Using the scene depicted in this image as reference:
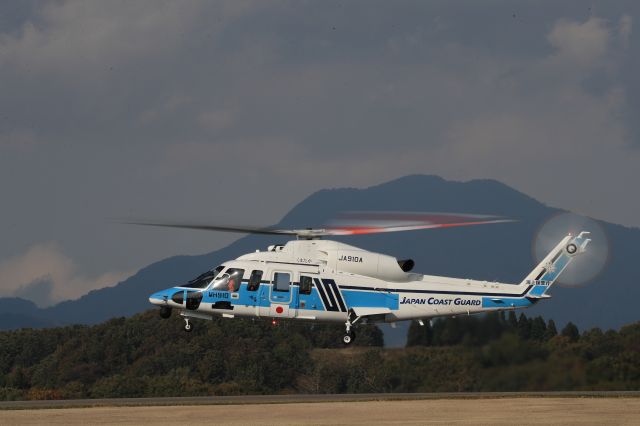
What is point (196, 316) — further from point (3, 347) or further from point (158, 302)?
point (3, 347)

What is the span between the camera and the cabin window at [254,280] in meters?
38.8

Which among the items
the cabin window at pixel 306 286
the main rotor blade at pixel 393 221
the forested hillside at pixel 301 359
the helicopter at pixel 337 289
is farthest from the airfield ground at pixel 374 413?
the main rotor blade at pixel 393 221

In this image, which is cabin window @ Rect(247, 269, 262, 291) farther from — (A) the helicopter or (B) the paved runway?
(B) the paved runway

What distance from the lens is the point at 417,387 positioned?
4447 cm

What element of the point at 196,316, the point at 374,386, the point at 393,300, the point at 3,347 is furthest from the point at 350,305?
the point at 3,347

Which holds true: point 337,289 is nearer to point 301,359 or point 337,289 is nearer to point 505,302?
point 505,302

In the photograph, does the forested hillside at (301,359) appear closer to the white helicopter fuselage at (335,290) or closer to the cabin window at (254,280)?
the white helicopter fuselage at (335,290)

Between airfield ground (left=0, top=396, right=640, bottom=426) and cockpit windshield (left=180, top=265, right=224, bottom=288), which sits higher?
cockpit windshield (left=180, top=265, right=224, bottom=288)

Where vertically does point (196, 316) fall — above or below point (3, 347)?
below

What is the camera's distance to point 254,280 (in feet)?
128

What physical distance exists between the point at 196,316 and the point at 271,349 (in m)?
34.4

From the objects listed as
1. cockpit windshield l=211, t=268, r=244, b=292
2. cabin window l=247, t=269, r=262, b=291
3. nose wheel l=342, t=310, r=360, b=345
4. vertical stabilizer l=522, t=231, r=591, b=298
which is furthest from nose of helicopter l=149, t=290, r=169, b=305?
vertical stabilizer l=522, t=231, r=591, b=298

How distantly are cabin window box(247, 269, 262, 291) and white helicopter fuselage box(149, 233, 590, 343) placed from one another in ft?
0.11

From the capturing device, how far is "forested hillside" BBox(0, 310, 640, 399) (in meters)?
41.1
